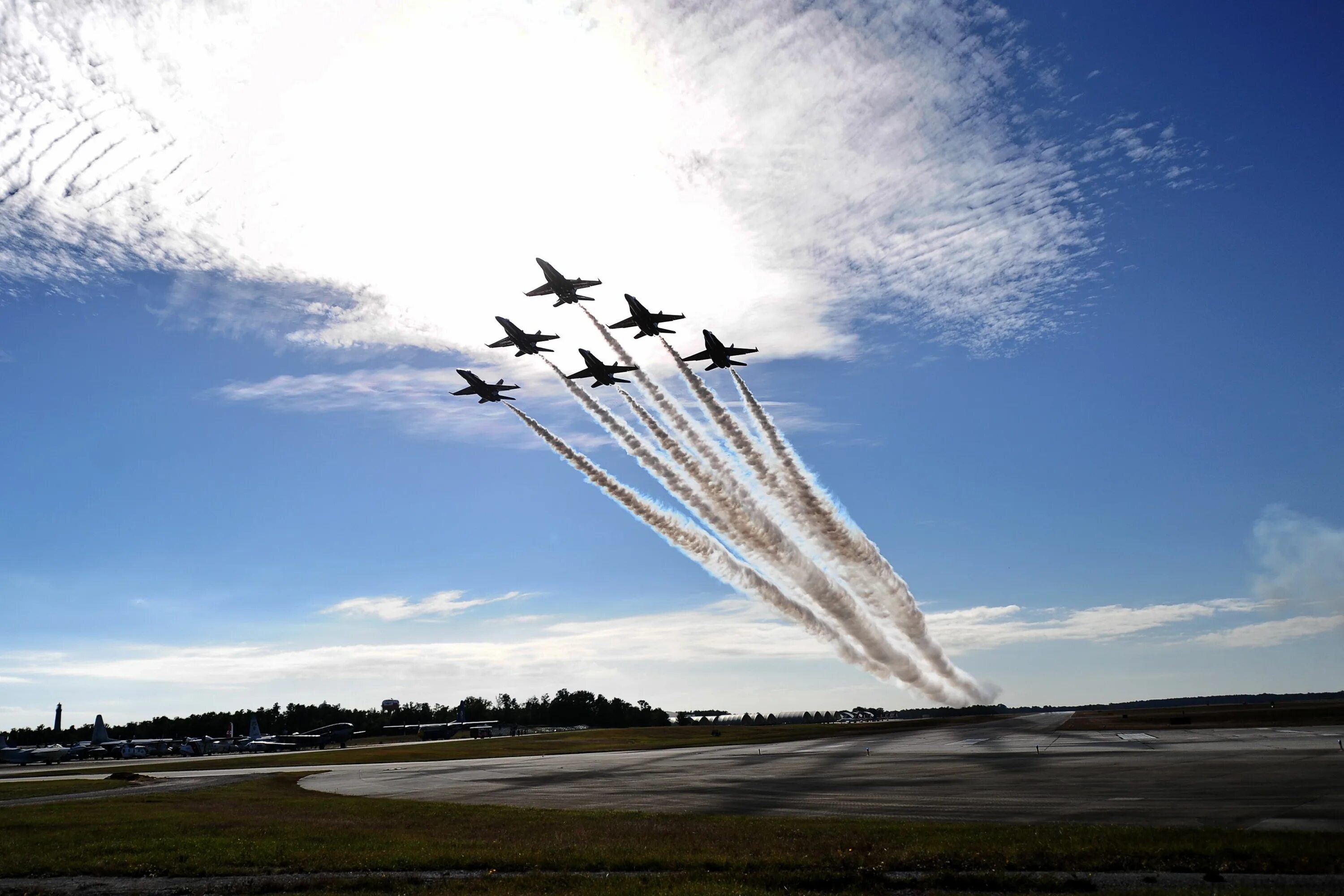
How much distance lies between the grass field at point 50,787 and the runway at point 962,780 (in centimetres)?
1366

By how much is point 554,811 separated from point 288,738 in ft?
397

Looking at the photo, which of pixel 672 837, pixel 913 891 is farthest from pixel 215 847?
pixel 913 891

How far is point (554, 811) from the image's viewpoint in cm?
3159

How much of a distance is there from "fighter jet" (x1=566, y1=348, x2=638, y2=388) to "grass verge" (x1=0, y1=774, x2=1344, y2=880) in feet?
128

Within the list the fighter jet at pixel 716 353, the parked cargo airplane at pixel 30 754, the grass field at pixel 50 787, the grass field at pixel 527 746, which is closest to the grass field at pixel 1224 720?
the grass field at pixel 527 746

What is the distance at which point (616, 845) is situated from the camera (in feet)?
73.2

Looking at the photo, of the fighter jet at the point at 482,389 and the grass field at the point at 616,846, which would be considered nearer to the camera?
the grass field at the point at 616,846

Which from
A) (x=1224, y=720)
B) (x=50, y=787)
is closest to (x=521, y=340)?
(x=50, y=787)

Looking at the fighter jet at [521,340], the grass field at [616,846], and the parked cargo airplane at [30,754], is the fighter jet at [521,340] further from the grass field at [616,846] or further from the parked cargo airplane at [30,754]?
the parked cargo airplane at [30,754]

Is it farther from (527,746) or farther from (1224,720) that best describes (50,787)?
(1224,720)

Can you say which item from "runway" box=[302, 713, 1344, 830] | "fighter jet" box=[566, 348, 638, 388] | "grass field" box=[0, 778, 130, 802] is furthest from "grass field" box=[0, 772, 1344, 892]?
"fighter jet" box=[566, 348, 638, 388]

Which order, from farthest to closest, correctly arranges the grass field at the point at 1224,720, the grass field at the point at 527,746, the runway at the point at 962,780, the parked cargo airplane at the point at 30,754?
the parked cargo airplane at the point at 30,754, the grass field at the point at 527,746, the grass field at the point at 1224,720, the runway at the point at 962,780

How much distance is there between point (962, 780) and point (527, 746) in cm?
8122

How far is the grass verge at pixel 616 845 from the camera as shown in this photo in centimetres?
1841
